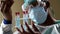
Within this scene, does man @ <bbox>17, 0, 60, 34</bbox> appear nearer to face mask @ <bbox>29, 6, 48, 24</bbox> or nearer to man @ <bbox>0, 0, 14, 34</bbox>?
face mask @ <bbox>29, 6, 48, 24</bbox>

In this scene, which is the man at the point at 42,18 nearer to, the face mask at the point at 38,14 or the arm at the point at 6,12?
the face mask at the point at 38,14

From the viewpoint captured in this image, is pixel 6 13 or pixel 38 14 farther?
pixel 38 14

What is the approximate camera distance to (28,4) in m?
1.27

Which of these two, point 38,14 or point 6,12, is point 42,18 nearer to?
point 38,14

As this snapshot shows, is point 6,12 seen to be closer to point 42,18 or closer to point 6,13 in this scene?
point 6,13

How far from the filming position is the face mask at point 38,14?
123 cm

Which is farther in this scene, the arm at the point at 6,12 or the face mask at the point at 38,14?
the face mask at the point at 38,14

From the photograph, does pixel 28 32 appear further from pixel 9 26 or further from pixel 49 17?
pixel 49 17

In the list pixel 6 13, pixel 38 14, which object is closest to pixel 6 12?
pixel 6 13

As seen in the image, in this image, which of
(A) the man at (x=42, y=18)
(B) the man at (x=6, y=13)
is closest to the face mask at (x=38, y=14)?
(A) the man at (x=42, y=18)

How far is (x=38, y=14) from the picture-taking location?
1239 millimetres

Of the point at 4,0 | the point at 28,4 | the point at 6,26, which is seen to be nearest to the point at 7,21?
the point at 6,26

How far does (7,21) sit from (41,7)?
39cm

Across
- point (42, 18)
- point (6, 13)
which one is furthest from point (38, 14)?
point (6, 13)
